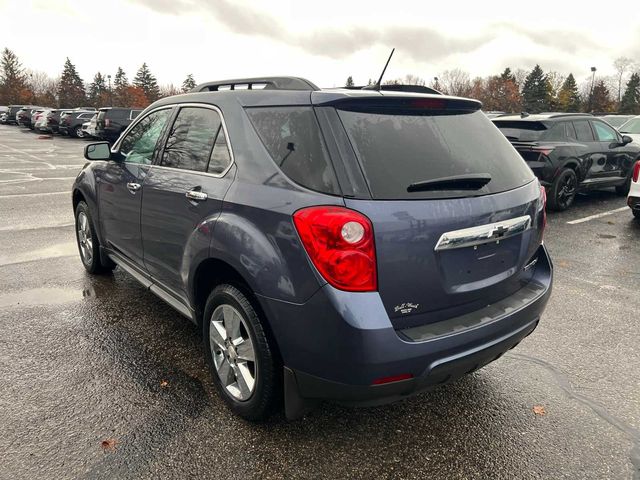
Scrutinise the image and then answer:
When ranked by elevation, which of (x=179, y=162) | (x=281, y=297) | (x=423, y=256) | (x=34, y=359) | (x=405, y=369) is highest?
(x=179, y=162)

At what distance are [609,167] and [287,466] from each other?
9.65 meters

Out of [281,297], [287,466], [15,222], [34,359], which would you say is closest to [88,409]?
[34,359]

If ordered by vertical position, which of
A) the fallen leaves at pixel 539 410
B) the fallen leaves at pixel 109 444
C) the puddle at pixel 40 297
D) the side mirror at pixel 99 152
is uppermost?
the side mirror at pixel 99 152

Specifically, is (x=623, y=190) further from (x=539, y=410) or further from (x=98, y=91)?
(x=98, y=91)

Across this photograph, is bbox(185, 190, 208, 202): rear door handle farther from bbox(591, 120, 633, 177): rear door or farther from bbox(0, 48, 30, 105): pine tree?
bbox(0, 48, 30, 105): pine tree

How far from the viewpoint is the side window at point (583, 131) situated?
912 centimetres

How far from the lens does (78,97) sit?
75.3 metres

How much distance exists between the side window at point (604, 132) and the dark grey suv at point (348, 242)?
7.95 metres

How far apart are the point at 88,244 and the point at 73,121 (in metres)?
29.0

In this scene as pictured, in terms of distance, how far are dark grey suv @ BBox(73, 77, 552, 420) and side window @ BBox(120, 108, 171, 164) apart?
61 centimetres

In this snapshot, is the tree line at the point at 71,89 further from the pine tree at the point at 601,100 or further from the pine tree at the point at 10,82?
the pine tree at the point at 601,100

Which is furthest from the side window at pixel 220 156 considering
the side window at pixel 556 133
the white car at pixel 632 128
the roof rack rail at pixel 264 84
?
the white car at pixel 632 128

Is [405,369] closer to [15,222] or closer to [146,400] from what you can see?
[146,400]

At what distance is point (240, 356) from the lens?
2.62 meters
